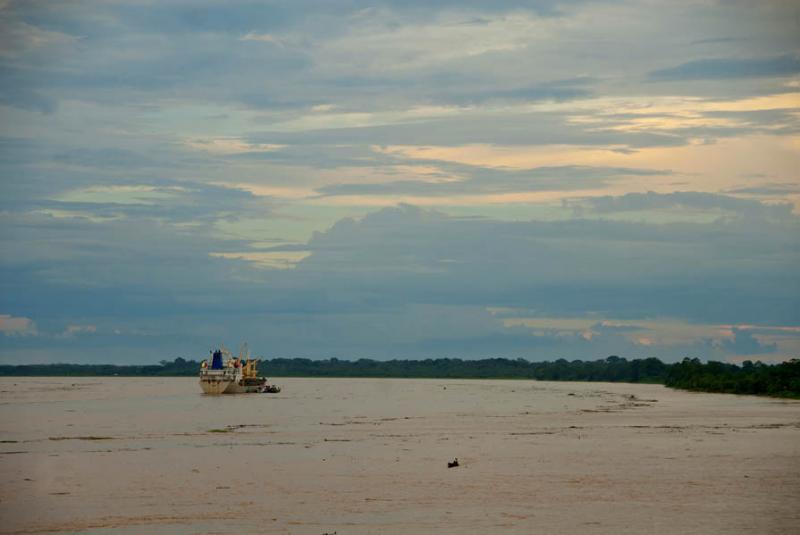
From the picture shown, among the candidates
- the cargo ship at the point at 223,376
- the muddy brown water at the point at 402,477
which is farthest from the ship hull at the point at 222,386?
the muddy brown water at the point at 402,477

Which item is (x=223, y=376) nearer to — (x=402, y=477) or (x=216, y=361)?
(x=216, y=361)

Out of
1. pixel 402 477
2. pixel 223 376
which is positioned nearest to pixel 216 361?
pixel 223 376

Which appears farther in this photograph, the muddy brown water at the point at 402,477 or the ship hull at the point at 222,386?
the ship hull at the point at 222,386

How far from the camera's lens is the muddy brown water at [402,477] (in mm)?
25516

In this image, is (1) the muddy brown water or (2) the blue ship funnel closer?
(1) the muddy brown water

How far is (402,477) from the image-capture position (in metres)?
34.3

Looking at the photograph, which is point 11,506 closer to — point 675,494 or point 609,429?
point 675,494

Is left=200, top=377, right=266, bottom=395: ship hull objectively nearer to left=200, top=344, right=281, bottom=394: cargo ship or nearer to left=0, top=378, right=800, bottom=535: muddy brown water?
left=200, top=344, right=281, bottom=394: cargo ship

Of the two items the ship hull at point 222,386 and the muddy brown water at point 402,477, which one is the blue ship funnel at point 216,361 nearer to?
the ship hull at point 222,386

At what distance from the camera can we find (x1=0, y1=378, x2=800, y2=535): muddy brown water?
25.5 meters

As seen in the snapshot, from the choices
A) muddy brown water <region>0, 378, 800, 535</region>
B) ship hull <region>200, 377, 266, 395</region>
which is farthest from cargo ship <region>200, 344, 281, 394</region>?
muddy brown water <region>0, 378, 800, 535</region>

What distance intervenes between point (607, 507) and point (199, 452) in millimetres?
21476

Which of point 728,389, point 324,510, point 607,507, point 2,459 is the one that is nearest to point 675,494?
point 607,507

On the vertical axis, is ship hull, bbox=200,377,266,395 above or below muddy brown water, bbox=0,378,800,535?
above
